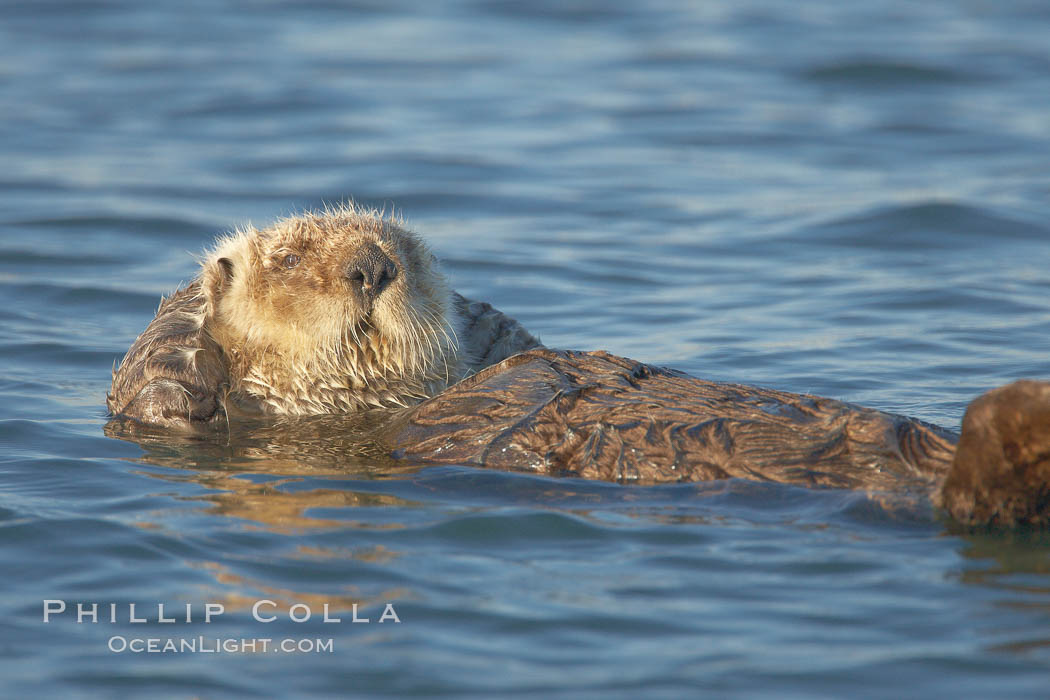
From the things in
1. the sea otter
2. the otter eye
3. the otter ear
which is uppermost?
the otter eye

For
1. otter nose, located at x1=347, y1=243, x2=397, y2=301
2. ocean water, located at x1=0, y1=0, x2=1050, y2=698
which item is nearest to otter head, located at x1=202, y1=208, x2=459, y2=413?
otter nose, located at x1=347, y1=243, x2=397, y2=301

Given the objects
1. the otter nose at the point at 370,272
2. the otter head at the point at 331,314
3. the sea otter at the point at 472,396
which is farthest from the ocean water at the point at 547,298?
the otter nose at the point at 370,272

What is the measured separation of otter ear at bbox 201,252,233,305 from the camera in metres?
5.14

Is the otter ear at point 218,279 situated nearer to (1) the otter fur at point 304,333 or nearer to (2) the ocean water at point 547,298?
(1) the otter fur at point 304,333

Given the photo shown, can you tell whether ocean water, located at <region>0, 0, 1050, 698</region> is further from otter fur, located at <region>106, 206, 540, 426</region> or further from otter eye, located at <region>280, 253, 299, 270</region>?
otter eye, located at <region>280, 253, 299, 270</region>

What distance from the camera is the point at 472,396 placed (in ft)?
14.8

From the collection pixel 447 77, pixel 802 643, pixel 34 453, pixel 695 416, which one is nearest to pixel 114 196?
pixel 447 77

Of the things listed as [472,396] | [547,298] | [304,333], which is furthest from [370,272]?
[547,298]

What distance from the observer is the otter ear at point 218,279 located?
16.9ft

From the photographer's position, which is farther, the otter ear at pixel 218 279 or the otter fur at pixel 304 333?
Answer: the otter ear at pixel 218 279

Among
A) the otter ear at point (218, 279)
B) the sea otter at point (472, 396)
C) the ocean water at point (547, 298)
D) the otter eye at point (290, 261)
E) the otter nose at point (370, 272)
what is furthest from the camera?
A: the otter ear at point (218, 279)

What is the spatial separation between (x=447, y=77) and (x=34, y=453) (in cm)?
980

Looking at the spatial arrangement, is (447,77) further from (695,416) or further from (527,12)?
(695,416)

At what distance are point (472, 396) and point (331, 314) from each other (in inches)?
25.9
